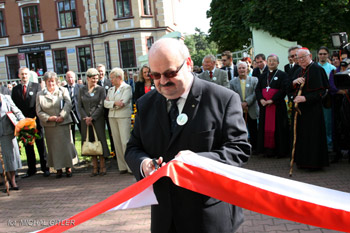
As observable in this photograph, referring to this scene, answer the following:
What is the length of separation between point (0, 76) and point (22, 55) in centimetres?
335

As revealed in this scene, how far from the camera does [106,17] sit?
30.1 m

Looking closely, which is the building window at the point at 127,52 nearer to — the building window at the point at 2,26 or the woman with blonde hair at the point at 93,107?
the building window at the point at 2,26

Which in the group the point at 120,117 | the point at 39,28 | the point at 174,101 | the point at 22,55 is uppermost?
the point at 39,28

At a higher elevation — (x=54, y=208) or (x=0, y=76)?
(x=0, y=76)

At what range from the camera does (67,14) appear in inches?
1257

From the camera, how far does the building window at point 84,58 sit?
31984 millimetres

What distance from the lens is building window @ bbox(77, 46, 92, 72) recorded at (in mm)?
31984

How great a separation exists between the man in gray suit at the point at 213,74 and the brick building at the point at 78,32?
21615mm

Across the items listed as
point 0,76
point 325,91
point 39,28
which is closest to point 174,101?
point 325,91

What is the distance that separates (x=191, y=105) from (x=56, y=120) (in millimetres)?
5986

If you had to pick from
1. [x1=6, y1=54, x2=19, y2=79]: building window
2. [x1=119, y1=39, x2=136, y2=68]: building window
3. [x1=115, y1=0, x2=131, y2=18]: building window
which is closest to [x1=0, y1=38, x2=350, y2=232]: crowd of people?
[x1=119, y1=39, x2=136, y2=68]: building window

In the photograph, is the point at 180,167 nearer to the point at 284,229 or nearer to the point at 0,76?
the point at 284,229

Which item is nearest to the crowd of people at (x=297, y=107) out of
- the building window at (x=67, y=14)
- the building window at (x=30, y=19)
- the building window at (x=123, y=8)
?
the building window at (x=123, y=8)

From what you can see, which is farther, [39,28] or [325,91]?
[39,28]
